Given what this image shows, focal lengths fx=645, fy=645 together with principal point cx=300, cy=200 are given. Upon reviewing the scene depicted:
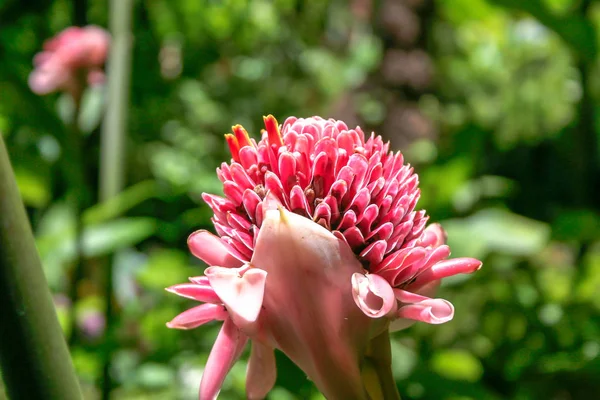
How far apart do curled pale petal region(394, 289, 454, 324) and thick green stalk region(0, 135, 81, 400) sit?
0.11 m

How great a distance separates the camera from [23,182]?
1.02 m

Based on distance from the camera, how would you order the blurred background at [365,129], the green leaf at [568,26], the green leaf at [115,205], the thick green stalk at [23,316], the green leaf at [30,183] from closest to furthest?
1. the thick green stalk at [23,316]
2. the green leaf at [568,26]
3. the blurred background at [365,129]
4. the green leaf at [115,205]
5. the green leaf at [30,183]

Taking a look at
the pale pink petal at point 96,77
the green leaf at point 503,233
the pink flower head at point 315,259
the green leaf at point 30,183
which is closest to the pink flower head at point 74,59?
the pale pink petal at point 96,77

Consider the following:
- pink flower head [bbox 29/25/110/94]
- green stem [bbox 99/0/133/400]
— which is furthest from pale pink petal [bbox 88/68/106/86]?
green stem [bbox 99/0/133/400]

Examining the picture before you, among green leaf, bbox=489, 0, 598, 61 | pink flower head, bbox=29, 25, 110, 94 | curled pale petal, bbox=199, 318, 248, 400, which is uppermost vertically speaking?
green leaf, bbox=489, 0, 598, 61

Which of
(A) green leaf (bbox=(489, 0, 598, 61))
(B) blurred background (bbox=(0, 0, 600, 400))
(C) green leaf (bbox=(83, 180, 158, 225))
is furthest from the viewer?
(C) green leaf (bbox=(83, 180, 158, 225))

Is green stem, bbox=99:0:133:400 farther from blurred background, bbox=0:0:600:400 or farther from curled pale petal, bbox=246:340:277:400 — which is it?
curled pale petal, bbox=246:340:277:400

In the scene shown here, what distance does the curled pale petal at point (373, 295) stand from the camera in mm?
203

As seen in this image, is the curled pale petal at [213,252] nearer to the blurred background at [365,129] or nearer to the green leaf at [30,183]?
the blurred background at [365,129]

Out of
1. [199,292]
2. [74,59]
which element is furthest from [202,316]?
[74,59]

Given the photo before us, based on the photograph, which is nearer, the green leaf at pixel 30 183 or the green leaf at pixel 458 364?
the green leaf at pixel 458 364

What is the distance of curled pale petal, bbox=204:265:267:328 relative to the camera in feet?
0.66

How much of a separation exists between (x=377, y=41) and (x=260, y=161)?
3.96ft

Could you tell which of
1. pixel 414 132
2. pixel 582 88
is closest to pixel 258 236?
pixel 582 88
